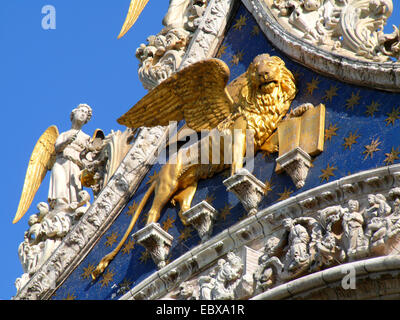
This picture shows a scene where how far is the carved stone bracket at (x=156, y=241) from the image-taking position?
570 inches

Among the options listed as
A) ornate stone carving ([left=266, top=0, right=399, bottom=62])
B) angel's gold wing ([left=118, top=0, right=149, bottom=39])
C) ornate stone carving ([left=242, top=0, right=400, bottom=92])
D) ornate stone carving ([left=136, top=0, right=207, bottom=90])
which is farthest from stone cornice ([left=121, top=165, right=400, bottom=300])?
angel's gold wing ([left=118, top=0, right=149, bottom=39])

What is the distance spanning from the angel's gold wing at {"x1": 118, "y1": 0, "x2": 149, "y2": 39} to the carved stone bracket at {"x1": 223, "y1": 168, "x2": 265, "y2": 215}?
505 centimetres

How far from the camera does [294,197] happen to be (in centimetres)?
1334

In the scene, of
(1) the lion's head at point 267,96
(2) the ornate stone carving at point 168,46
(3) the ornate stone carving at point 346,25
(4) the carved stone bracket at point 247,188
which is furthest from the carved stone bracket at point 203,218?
(2) the ornate stone carving at point 168,46

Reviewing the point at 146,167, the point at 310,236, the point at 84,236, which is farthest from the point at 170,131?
the point at 310,236

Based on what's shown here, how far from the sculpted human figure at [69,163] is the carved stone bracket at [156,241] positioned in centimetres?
270

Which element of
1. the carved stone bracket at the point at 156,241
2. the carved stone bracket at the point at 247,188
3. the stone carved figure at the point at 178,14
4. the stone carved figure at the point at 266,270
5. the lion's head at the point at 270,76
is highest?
the stone carved figure at the point at 178,14

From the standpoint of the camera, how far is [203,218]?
46.6 ft

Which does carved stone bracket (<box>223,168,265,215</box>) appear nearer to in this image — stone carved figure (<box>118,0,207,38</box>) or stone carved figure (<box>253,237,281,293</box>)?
stone carved figure (<box>253,237,281,293</box>)

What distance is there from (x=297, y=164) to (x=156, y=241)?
2.08 m

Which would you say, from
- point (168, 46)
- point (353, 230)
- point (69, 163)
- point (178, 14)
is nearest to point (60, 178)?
point (69, 163)

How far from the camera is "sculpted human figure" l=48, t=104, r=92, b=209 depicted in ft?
55.9
